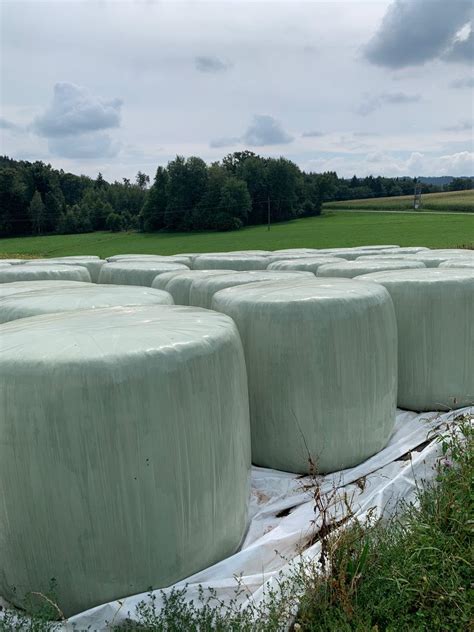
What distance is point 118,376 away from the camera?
219 centimetres

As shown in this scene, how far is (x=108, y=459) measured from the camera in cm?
221

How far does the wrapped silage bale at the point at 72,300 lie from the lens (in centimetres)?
363

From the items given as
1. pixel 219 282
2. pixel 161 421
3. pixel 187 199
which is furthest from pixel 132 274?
pixel 187 199

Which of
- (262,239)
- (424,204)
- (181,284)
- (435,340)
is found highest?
(424,204)

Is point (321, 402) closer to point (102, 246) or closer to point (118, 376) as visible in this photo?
point (118, 376)

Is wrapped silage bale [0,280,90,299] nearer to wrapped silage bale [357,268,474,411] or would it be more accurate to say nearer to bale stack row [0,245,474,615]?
bale stack row [0,245,474,615]

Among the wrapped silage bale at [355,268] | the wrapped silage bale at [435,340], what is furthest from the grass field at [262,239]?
the wrapped silage bale at [435,340]

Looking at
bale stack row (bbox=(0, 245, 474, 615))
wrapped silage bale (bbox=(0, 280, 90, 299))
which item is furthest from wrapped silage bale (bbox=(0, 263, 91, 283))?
bale stack row (bbox=(0, 245, 474, 615))

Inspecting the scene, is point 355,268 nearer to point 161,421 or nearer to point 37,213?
point 161,421

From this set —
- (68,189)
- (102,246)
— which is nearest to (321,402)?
(102,246)

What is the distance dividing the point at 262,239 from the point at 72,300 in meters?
42.1

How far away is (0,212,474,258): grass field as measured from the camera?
37031 mm

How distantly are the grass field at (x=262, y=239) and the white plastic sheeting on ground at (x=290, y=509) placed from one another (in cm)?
2839

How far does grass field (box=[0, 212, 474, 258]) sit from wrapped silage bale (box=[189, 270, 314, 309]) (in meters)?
27.1
